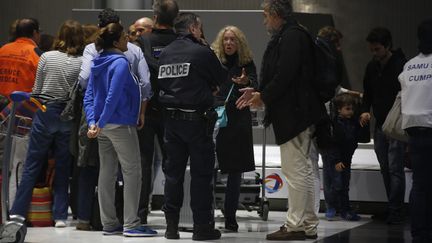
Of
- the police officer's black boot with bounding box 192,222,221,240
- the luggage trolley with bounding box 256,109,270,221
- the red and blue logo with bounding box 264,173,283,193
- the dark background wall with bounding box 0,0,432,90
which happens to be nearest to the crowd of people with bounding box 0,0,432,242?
the police officer's black boot with bounding box 192,222,221,240

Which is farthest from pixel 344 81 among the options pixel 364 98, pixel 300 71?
pixel 300 71

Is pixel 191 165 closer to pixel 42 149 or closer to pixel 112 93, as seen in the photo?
pixel 112 93

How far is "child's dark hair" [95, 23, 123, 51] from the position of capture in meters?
7.64

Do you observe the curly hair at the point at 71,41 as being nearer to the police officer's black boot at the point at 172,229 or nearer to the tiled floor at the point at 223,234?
the tiled floor at the point at 223,234

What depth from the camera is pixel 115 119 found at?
7512 millimetres

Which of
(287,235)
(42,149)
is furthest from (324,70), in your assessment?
(42,149)

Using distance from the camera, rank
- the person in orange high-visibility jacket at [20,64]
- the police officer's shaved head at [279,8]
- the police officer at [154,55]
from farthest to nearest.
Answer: the person in orange high-visibility jacket at [20,64]
the police officer at [154,55]
the police officer's shaved head at [279,8]

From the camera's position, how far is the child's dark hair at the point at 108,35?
7.64m

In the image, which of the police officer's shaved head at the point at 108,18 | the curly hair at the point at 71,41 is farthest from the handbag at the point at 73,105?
the police officer's shaved head at the point at 108,18

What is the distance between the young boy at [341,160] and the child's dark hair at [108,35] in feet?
8.10

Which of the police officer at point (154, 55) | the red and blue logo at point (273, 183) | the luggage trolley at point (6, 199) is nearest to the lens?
the luggage trolley at point (6, 199)

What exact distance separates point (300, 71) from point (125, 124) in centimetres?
139

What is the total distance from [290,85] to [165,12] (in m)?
1.33

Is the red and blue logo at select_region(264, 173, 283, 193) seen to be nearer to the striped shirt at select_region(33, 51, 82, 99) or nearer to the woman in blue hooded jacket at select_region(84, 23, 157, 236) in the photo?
the woman in blue hooded jacket at select_region(84, 23, 157, 236)
